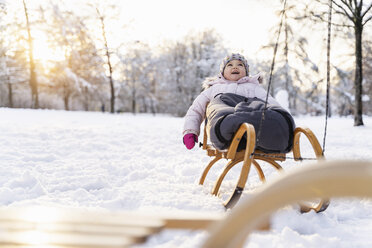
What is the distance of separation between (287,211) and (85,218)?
166cm

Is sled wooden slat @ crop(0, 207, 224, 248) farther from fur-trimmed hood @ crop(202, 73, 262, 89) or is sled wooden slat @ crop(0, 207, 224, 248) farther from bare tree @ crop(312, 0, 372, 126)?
bare tree @ crop(312, 0, 372, 126)

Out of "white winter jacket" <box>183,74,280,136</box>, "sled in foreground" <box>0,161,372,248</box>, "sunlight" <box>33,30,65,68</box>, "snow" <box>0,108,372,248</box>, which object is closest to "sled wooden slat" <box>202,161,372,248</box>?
"sled in foreground" <box>0,161,372,248</box>

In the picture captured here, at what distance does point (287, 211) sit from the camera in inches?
85.4

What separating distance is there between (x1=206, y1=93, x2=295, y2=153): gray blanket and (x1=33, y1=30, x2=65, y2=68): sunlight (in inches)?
690

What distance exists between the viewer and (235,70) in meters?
3.43

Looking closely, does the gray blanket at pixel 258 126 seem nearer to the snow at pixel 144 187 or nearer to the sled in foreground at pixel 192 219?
the snow at pixel 144 187

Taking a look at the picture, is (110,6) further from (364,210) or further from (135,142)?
(364,210)

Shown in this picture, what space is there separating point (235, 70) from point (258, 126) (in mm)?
1310

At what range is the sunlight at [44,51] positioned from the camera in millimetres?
16950

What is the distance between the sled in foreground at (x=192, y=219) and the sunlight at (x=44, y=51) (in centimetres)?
1841

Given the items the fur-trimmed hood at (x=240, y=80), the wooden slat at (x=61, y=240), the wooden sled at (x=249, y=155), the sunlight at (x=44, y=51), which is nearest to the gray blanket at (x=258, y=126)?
the wooden sled at (x=249, y=155)

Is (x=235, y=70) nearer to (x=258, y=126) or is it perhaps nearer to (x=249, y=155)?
(x=258, y=126)

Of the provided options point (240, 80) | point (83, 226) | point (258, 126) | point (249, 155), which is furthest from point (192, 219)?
point (240, 80)

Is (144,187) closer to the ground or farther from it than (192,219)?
closer to the ground
